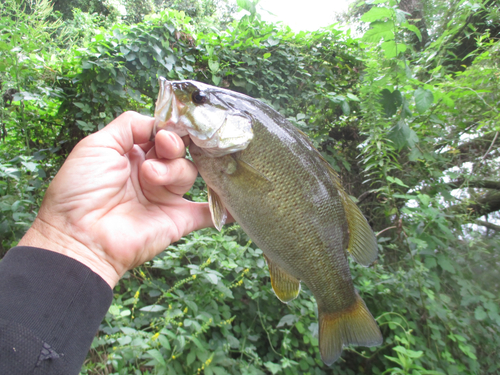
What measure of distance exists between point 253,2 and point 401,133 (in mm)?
1932

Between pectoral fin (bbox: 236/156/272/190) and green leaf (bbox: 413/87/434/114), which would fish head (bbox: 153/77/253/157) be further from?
green leaf (bbox: 413/87/434/114)

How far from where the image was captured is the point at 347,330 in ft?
4.39

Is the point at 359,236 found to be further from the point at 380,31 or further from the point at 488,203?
the point at 488,203

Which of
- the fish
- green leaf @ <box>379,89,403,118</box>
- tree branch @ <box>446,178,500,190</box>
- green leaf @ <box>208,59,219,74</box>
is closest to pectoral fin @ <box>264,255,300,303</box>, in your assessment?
the fish

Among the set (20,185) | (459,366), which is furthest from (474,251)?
(20,185)

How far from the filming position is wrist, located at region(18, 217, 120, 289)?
3.47ft

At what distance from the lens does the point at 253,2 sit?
2.63m

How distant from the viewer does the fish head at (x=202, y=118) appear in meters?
1.15

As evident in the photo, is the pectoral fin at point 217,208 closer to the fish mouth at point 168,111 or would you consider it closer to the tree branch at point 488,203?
the fish mouth at point 168,111

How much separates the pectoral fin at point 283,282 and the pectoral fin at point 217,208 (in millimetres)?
317

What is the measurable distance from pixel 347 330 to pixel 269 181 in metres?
0.88

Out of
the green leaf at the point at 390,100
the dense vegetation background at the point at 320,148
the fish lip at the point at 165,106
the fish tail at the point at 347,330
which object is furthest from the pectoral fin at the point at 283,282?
the green leaf at the point at 390,100

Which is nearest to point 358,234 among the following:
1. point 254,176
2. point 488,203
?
point 254,176

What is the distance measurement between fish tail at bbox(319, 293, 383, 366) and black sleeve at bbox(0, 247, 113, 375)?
1045mm
